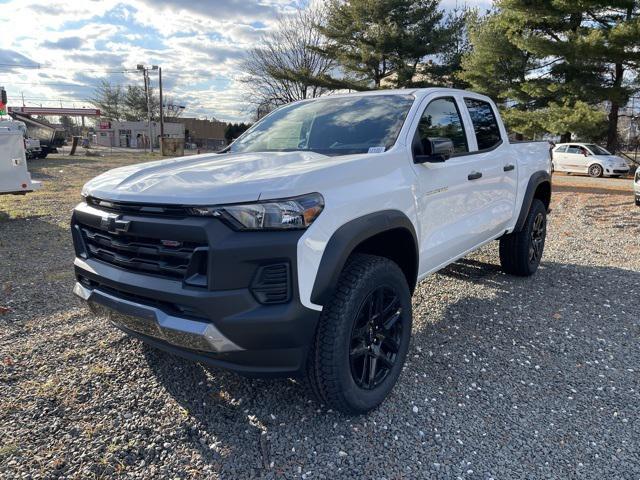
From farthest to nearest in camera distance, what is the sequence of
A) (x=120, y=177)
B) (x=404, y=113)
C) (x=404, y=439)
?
(x=404, y=113) → (x=120, y=177) → (x=404, y=439)

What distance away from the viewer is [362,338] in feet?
8.68

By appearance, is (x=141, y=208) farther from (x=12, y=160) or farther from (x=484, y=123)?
(x=12, y=160)

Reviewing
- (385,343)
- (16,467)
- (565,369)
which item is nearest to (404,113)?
(385,343)

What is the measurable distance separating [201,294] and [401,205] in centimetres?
135

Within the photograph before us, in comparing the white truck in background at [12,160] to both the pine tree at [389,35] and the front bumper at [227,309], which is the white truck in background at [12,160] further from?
the pine tree at [389,35]

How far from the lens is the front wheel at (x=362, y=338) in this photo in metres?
2.38

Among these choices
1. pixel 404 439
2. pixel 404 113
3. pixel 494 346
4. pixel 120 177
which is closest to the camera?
pixel 404 439

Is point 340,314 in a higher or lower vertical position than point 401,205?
lower

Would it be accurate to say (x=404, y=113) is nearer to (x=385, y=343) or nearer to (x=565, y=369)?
(x=385, y=343)

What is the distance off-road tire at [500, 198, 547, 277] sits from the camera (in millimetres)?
5137

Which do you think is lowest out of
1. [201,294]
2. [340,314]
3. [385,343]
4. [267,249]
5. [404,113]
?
[385,343]

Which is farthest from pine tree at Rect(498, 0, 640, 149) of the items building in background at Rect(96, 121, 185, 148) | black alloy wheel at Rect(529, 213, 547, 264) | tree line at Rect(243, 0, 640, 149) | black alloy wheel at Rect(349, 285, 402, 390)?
building in background at Rect(96, 121, 185, 148)

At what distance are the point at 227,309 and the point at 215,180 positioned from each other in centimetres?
68

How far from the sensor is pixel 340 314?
2.37 meters
